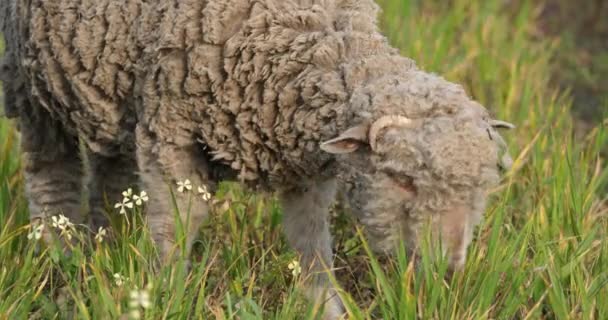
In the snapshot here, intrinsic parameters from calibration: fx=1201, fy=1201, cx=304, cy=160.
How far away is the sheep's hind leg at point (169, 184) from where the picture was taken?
3971 millimetres

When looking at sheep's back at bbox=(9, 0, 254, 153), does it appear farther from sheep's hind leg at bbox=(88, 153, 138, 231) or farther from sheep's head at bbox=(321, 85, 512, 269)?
sheep's head at bbox=(321, 85, 512, 269)

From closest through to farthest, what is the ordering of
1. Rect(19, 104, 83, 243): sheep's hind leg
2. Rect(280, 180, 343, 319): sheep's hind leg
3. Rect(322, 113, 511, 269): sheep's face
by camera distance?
Rect(322, 113, 511, 269): sheep's face, Rect(280, 180, 343, 319): sheep's hind leg, Rect(19, 104, 83, 243): sheep's hind leg

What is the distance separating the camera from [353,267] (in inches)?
182

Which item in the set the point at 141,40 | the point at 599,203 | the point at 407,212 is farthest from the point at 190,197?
the point at 599,203

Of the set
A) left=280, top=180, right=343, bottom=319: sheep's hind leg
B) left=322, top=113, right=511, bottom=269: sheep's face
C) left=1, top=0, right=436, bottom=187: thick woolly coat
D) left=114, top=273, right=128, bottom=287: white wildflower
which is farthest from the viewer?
left=280, top=180, right=343, bottom=319: sheep's hind leg

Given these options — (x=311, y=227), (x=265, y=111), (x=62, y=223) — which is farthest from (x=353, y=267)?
(x=62, y=223)

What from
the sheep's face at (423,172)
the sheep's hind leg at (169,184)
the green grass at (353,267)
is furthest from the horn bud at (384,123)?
the sheep's hind leg at (169,184)

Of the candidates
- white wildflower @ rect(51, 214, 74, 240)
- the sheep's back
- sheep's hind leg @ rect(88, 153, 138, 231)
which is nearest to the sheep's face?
the sheep's back

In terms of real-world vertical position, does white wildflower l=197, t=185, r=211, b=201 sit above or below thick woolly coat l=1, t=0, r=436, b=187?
below

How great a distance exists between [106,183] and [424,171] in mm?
1965

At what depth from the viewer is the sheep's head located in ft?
10.9

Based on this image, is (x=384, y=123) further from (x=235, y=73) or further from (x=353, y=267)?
(x=353, y=267)

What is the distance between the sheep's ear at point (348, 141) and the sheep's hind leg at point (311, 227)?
Answer: 83cm

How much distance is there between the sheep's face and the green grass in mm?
117
